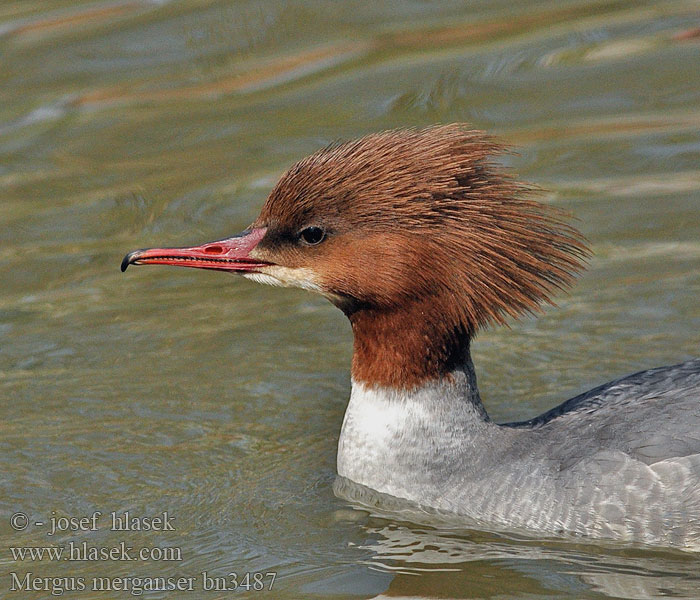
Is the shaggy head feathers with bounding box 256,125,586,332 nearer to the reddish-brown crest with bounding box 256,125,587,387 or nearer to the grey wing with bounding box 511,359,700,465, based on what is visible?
the reddish-brown crest with bounding box 256,125,587,387

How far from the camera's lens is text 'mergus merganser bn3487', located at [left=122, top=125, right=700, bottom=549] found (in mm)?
6070

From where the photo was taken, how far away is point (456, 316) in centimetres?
623

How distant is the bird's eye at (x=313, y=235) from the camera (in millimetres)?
6254

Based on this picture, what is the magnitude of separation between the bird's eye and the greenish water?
4.48 ft

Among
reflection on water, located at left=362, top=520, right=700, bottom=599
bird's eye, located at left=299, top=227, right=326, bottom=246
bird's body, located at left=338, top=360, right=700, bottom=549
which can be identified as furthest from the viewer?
bird's eye, located at left=299, top=227, right=326, bottom=246

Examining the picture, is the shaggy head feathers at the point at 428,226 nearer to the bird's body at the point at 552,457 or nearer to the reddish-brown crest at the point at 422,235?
the reddish-brown crest at the point at 422,235

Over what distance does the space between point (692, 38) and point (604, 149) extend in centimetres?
194

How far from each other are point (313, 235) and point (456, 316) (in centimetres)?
77

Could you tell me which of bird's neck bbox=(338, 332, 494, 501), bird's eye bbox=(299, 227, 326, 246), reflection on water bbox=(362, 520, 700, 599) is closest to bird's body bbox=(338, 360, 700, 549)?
bird's neck bbox=(338, 332, 494, 501)

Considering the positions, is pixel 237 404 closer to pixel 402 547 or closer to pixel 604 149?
A: pixel 402 547

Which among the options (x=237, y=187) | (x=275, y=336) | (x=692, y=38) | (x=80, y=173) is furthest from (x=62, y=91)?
(x=692, y=38)

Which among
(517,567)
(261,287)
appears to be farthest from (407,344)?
(261,287)

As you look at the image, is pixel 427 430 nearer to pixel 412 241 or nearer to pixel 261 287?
pixel 412 241

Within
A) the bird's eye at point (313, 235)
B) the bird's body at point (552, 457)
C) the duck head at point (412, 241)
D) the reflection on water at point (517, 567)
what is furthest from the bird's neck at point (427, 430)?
the bird's eye at point (313, 235)
